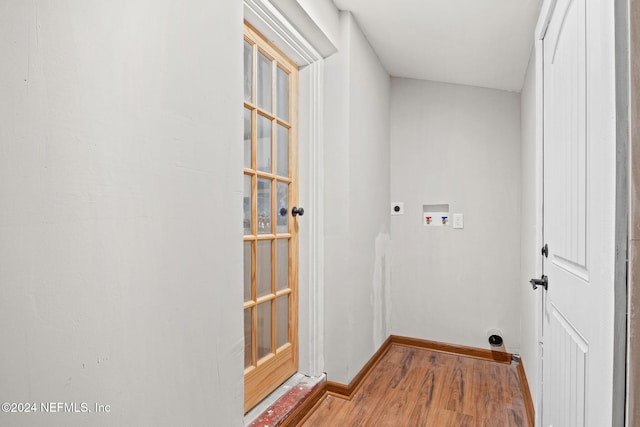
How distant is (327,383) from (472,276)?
1.48 metres

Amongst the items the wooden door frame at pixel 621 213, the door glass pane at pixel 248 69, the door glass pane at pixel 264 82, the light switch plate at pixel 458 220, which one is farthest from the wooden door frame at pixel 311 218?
the wooden door frame at pixel 621 213

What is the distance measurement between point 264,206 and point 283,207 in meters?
0.20

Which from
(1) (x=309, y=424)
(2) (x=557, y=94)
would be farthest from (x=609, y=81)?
(1) (x=309, y=424)

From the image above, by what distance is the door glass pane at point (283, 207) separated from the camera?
6.79ft

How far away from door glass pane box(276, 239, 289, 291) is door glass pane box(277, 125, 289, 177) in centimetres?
39

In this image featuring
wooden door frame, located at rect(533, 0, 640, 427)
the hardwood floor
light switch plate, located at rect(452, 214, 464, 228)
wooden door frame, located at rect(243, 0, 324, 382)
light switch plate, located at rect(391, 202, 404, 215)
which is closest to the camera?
wooden door frame, located at rect(533, 0, 640, 427)

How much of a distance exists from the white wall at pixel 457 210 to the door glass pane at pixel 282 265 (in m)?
1.35

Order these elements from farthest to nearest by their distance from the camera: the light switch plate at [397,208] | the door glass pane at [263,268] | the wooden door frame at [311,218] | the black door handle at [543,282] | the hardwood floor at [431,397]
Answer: the light switch plate at [397,208], the wooden door frame at [311,218], the hardwood floor at [431,397], the door glass pane at [263,268], the black door handle at [543,282]

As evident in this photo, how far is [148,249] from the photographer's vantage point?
97cm

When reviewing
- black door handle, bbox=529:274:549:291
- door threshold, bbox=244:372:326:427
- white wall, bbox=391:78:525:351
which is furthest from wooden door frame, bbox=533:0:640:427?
white wall, bbox=391:78:525:351

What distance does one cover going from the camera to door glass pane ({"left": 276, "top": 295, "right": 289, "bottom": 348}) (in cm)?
205

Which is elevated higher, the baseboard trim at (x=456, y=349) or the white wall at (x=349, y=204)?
the white wall at (x=349, y=204)

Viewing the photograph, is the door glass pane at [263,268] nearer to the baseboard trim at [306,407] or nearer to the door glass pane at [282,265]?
the door glass pane at [282,265]

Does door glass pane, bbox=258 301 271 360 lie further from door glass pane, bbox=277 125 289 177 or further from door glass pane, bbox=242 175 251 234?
door glass pane, bbox=277 125 289 177
